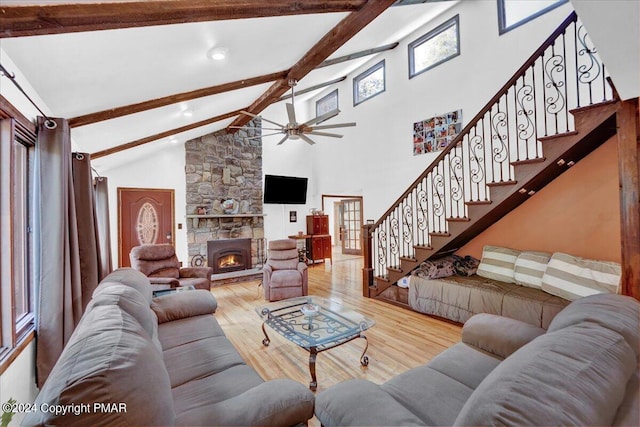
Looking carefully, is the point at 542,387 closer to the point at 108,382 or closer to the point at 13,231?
the point at 108,382

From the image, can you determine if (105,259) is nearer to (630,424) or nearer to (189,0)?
(189,0)

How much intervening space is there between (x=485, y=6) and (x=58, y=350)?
6.38 m

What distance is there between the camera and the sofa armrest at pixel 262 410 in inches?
46.1

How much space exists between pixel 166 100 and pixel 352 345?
11.0ft

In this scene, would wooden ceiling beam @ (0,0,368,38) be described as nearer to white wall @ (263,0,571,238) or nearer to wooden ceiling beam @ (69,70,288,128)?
wooden ceiling beam @ (69,70,288,128)

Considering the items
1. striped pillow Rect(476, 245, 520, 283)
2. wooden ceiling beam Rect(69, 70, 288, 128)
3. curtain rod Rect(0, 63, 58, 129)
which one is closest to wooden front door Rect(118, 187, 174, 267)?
wooden ceiling beam Rect(69, 70, 288, 128)

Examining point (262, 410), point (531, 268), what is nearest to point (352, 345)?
point (262, 410)

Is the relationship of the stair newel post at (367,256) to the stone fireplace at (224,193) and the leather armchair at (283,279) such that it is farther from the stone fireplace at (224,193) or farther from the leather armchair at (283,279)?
the stone fireplace at (224,193)

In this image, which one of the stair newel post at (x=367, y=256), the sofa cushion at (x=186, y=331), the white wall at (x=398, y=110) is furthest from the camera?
the stair newel post at (x=367, y=256)

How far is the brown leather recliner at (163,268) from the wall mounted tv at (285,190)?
294 centimetres

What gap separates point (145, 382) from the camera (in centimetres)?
100

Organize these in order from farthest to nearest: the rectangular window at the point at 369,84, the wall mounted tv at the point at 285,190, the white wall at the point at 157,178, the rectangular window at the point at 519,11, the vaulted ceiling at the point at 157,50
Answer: the wall mounted tv at the point at 285,190 → the rectangular window at the point at 369,84 → the white wall at the point at 157,178 → the rectangular window at the point at 519,11 → the vaulted ceiling at the point at 157,50

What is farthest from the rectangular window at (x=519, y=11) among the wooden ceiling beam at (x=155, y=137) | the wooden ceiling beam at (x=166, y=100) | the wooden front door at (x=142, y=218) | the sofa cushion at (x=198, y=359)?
the wooden front door at (x=142, y=218)

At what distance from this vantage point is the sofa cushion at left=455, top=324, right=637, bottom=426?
28.8 inches
